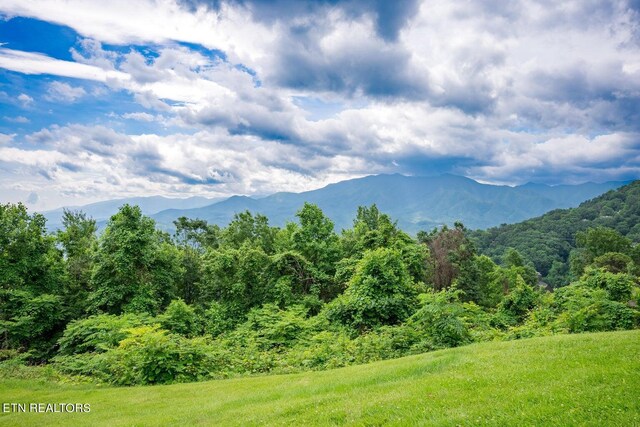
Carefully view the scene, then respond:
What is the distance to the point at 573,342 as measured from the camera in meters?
11.9

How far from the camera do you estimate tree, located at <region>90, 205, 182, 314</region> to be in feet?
101

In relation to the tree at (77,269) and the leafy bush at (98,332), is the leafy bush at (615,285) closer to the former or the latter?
the leafy bush at (98,332)

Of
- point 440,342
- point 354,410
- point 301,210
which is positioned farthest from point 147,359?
point 301,210

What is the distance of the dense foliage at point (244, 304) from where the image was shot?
18422mm

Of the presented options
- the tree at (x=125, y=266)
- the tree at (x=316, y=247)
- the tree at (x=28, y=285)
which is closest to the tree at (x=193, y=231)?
the tree at (x=316, y=247)

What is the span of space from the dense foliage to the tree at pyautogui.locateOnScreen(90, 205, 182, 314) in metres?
0.12

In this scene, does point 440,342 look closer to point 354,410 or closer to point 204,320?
point 354,410

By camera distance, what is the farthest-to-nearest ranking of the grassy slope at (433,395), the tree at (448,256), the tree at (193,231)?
1. the tree at (193,231)
2. the tree at (448,256)
3. the grassy slope at (433,395)

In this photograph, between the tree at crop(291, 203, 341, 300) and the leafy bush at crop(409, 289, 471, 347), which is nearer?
the leafy bush at crop(409, 289, 471, 347)

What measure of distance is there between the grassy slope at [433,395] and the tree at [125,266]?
16151 millimetres

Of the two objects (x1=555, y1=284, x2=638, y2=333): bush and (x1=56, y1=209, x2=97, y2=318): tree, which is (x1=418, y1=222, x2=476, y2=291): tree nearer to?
(x1=555, y1=284, x2=638, y2=333): bush

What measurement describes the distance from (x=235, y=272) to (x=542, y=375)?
1309 inches

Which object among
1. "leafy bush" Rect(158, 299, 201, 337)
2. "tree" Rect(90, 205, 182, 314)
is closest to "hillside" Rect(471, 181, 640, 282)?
"leafy bush" Rect(158, 299, 201, 337)

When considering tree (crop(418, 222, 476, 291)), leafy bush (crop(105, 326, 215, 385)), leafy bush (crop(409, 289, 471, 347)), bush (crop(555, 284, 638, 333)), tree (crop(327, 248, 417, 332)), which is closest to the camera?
bush (crop(555, 284, 638, 333))
